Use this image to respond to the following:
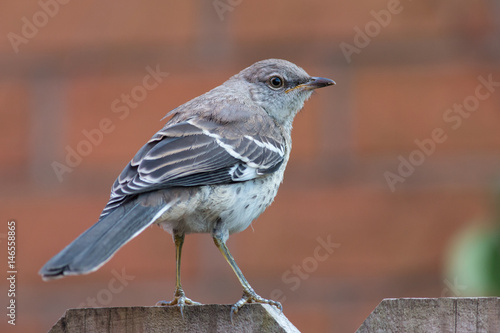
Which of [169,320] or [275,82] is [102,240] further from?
[275,82]

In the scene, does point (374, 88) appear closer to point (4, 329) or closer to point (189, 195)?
point (189, 195)

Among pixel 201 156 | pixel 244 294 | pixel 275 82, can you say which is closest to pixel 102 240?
pixel 244 294

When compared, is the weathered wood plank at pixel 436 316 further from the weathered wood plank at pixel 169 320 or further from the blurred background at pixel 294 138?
the blurred background at pixel 294 138

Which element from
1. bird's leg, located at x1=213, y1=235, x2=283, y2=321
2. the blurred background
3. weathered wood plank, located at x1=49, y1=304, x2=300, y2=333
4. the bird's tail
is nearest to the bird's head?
the blurred background

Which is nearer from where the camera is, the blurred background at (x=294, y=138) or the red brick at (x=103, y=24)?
the blurred background at (x=294, y=138)

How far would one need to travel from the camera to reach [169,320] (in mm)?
2119

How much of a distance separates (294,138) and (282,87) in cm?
58

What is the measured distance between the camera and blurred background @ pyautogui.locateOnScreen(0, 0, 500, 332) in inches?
177

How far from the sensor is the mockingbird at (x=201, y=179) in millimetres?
2709

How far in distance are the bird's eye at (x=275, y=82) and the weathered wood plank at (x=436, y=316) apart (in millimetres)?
2201

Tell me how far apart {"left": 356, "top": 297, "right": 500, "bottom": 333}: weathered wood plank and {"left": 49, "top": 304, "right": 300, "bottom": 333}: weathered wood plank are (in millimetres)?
259

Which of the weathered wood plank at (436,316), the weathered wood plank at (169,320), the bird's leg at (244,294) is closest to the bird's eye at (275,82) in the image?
the bird's leg at (244,294)

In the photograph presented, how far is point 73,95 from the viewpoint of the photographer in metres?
4.80

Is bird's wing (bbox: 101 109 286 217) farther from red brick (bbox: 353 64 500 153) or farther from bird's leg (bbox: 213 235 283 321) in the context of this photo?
red brick (bbox: 353 64 500 153)
